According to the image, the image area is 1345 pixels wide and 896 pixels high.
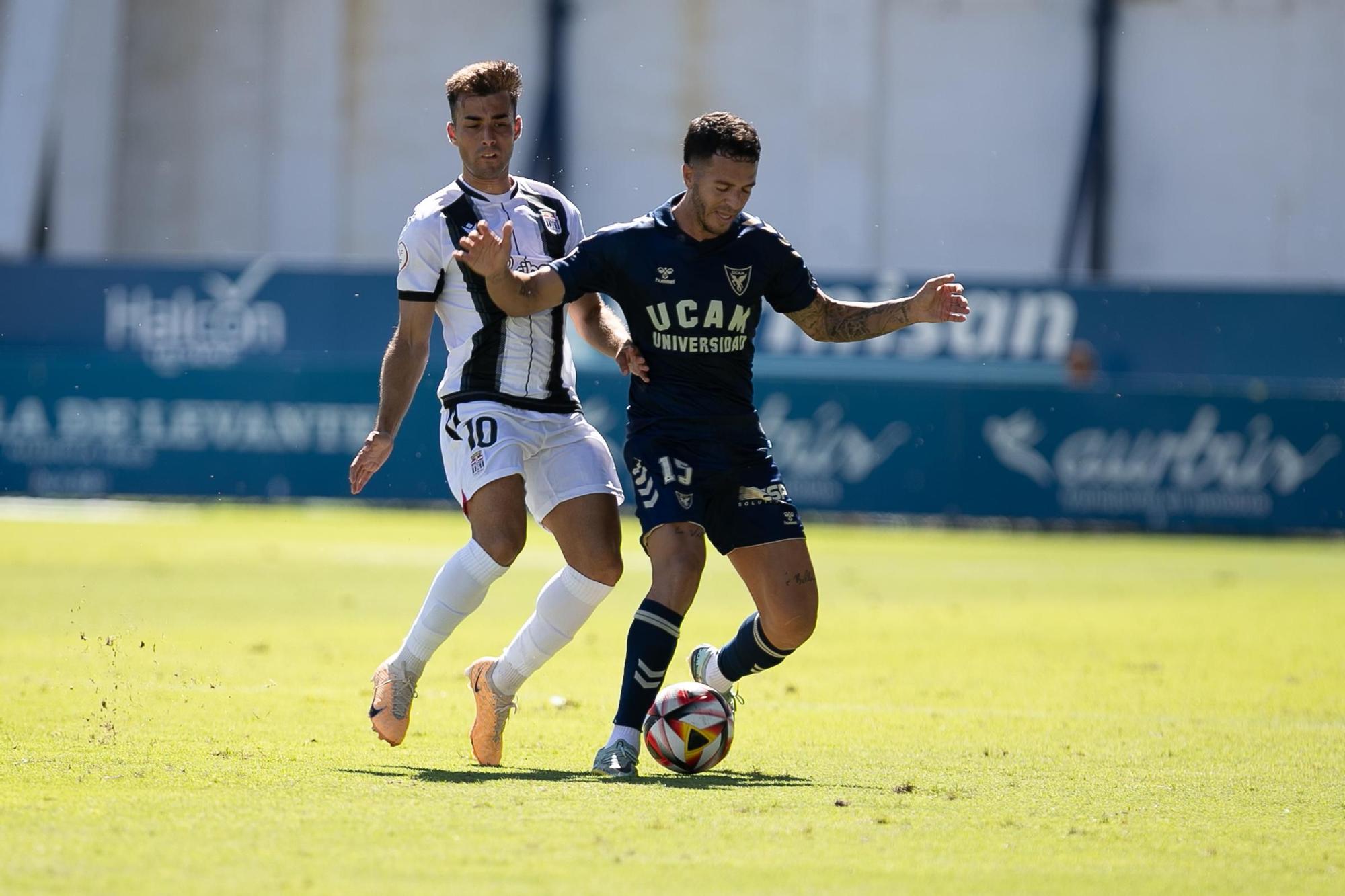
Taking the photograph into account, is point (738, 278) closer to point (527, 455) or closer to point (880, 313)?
point (880, 313)

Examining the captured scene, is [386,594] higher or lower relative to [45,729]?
lower

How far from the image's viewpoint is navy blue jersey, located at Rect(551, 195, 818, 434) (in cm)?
645

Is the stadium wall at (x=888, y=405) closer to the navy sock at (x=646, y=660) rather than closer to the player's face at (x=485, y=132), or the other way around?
the player's face at (x=485, y=132)

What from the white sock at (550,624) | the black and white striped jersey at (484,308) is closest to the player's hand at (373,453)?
the black and white striped jersey at (484,308)

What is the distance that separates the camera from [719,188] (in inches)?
248

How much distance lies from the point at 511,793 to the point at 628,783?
1.58 feet

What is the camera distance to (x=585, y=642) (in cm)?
1119

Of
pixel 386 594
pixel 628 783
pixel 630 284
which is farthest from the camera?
pixel 386 594

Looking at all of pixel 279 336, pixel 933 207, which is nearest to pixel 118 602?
pixel 279 336

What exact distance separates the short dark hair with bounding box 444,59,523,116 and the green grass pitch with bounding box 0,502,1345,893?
2282 millimetres

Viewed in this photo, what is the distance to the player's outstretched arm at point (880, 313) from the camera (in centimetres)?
671

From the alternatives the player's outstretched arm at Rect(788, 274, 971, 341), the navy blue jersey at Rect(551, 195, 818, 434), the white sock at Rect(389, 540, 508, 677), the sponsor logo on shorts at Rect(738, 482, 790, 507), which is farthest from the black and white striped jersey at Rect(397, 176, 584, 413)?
the player's outstretched arm at Rect(788, 274, 971, 341)

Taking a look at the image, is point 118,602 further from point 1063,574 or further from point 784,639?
point 1063,574

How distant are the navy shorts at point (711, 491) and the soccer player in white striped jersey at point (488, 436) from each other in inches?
8.3
